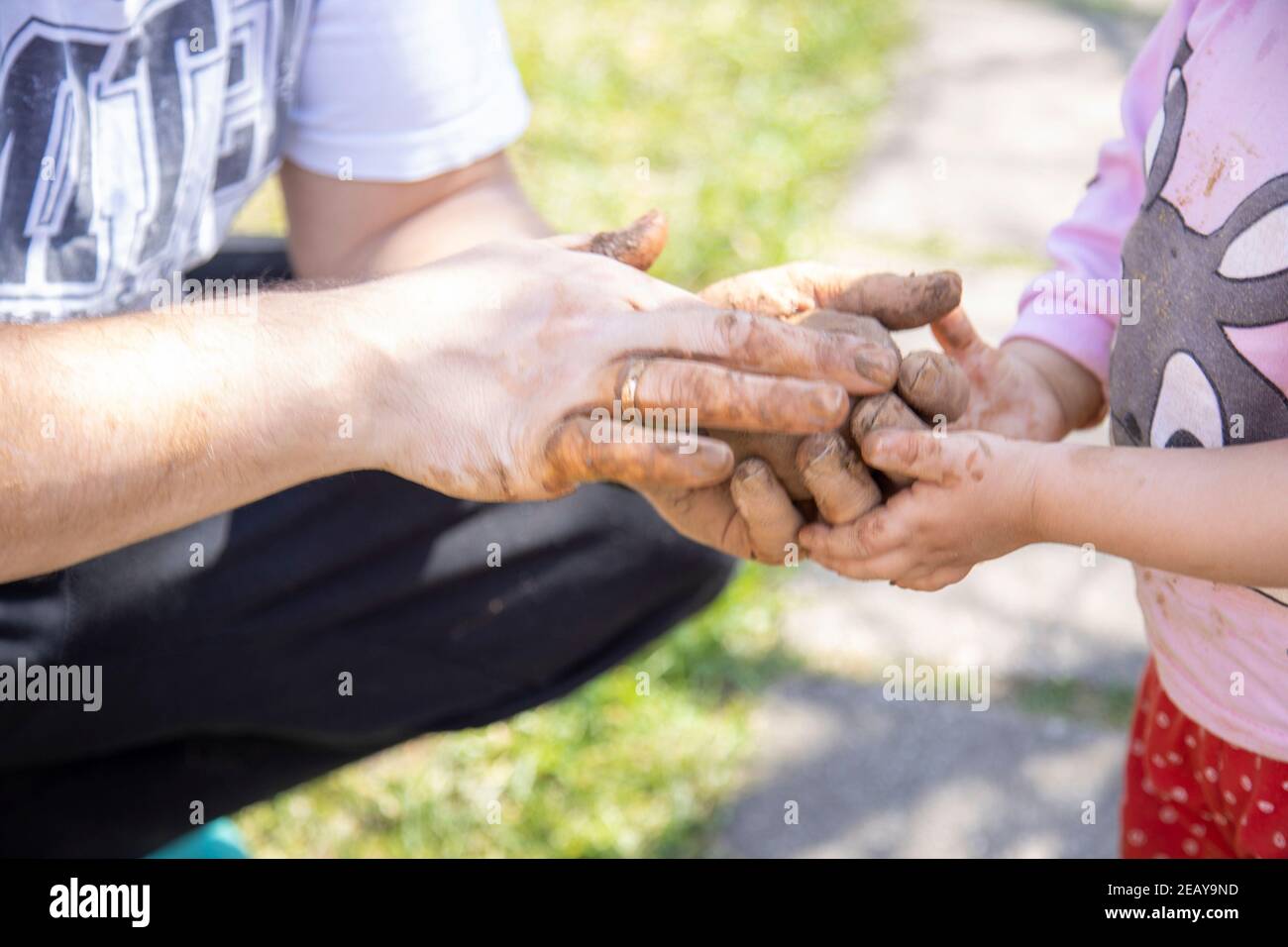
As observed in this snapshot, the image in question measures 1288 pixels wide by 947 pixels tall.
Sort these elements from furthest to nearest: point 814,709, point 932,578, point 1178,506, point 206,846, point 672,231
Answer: point 672,231, point 814,709, point 206,846, point 932,578, point 1178,506

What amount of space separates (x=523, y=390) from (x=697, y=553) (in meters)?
0.55

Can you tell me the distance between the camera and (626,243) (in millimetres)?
1521

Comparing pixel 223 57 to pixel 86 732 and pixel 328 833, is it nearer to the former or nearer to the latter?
pixel 86 732

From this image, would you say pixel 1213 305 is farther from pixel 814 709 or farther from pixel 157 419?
pixel 814 709

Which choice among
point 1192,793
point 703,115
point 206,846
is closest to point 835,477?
point 1192,793

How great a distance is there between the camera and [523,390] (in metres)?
1.36

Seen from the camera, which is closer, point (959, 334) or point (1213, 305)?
point (1213, 305)

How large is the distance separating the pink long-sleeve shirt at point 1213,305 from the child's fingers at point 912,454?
0.23 meters

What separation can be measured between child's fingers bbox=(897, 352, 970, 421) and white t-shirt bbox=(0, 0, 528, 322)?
0.71 metres

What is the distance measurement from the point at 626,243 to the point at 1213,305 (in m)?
0.61

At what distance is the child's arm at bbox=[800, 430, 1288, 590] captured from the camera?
1219mm

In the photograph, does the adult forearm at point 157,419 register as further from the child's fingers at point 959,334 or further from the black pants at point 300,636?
the child's fingers at point 959,334

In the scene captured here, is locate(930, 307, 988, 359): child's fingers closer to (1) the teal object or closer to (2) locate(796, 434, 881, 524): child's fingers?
(2) locate(796, 434, 881, 524): child's fingers
